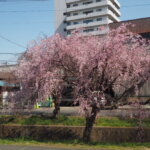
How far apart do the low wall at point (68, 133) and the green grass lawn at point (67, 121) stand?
0.81 meters

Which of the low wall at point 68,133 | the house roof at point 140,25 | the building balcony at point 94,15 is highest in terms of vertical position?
the building balcony at point 94,15

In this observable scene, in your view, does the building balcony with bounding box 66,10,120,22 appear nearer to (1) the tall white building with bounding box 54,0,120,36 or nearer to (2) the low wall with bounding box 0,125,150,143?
(1) the tall white building with bounding box 54,0,120,36

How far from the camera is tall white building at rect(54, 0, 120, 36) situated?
301ft

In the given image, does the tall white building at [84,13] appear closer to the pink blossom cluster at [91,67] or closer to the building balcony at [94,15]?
the building balcony at [94,15]

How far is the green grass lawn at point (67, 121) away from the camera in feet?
59.2

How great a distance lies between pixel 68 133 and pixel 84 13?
A: 266 ft

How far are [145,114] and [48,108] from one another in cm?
1750

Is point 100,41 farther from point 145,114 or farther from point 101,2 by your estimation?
point 101,2

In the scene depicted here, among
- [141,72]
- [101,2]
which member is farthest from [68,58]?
[101,2]

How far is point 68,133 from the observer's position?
1792 centimetres

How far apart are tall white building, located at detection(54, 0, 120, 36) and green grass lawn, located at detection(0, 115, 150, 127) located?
69362mm

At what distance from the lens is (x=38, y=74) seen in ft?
47.8

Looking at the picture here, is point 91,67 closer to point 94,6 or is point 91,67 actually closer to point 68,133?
point 68,133

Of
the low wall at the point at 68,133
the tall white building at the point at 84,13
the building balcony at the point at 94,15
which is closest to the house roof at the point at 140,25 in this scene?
the low wall at the point at 68,133
